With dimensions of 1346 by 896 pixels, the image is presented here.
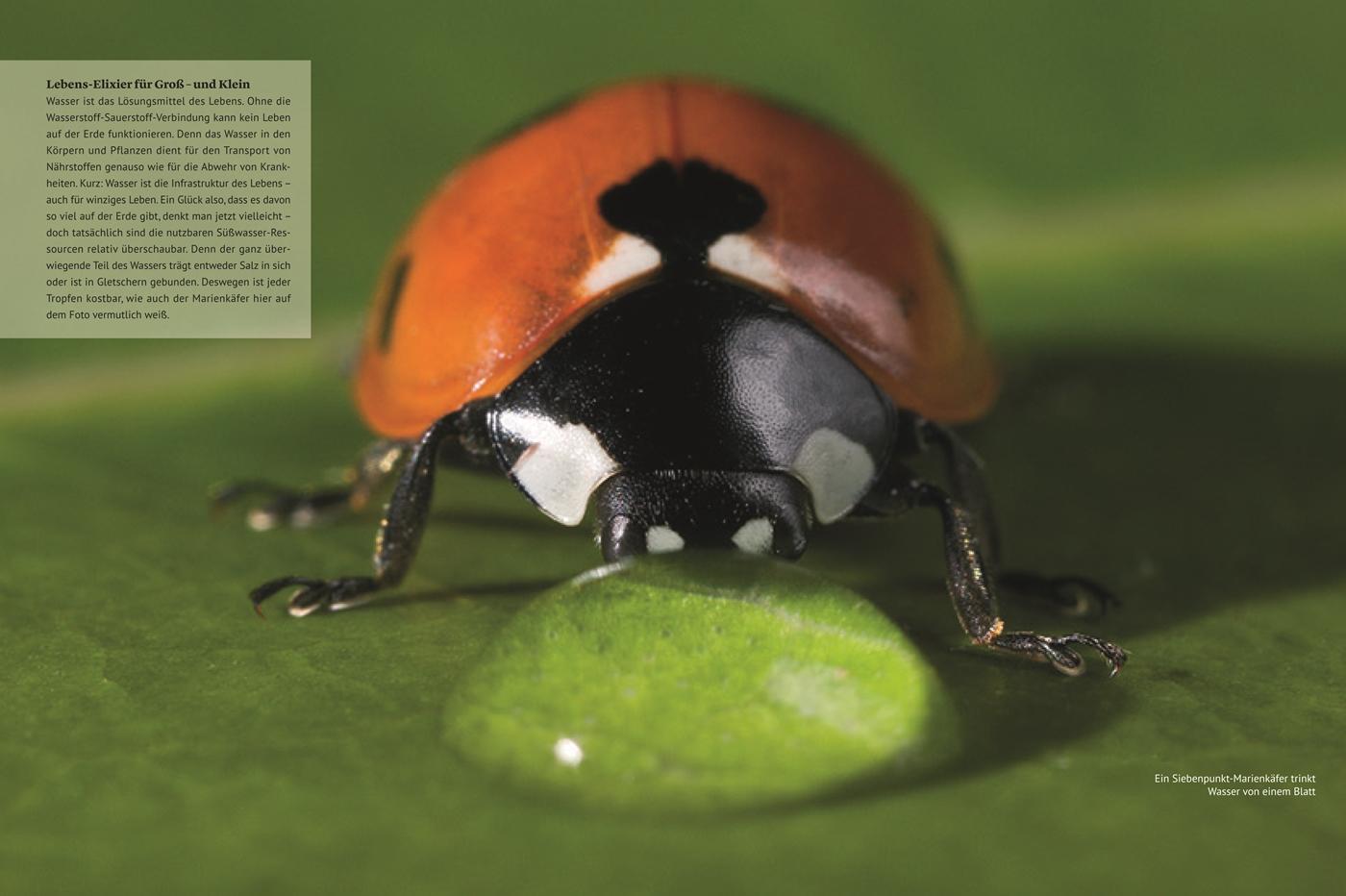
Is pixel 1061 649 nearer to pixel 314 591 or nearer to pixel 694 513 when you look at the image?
pixel 694 513

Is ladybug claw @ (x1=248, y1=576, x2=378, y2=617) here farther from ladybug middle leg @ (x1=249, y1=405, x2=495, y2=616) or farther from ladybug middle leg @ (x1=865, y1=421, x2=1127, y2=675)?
ladybug middle leg @ (x1=865, y1=421, x2=1127, y2=675)

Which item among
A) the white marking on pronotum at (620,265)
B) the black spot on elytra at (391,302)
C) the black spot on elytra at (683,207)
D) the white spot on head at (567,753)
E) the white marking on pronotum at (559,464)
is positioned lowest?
the white spot on head at (567,753)

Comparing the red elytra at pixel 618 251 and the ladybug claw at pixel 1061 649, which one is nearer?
the ladybug claw at pixel 1061 649

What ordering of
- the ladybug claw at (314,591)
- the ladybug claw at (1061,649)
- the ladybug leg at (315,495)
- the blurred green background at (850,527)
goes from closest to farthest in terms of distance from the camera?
1. the blurred green background at (850,527)
2. the ladybug claw at (1061,649)
3. the ladybug claw at (314,591)
4. the ladybug leg at (315,495)

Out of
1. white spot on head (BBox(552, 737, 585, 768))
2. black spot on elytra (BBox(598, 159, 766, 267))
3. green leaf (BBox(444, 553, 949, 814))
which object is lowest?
white spot on head (BBox(552, 737, 585, 768))

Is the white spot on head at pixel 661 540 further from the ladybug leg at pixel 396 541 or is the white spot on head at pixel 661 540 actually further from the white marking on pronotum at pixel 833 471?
the ladybug leg at pixel 396 541

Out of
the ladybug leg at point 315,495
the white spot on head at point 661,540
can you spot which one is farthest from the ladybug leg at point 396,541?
the white spot on head at point 661,540

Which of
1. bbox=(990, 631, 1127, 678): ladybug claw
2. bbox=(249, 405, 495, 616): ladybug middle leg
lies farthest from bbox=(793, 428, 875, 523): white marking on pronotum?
bbox=(249, 405, 495, 616): ladybug middle leg
